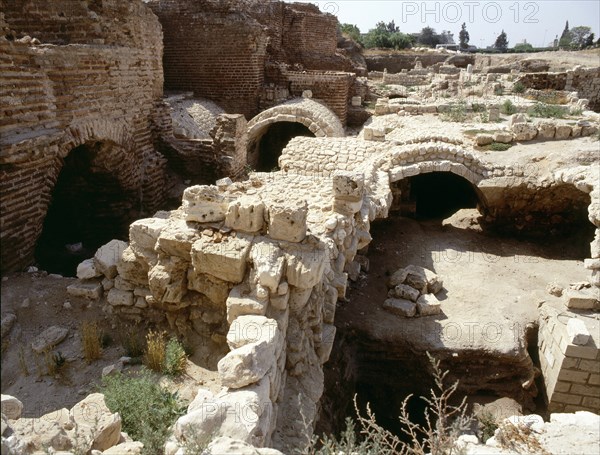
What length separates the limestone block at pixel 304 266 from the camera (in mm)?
3995

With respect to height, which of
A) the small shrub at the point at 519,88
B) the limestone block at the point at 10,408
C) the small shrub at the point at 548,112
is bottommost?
the limestone block at the point at 10,408

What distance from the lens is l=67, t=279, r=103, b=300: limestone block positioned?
5.02m

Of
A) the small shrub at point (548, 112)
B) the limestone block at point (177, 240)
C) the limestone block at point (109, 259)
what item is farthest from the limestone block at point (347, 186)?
the small shrub at point (548, 112)

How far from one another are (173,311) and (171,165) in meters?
5.86

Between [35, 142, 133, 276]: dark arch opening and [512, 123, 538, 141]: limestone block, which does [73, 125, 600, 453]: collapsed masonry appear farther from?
[512, 123, 538, 141]: limestone block

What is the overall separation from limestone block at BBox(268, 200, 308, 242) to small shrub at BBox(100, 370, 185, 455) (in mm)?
1670

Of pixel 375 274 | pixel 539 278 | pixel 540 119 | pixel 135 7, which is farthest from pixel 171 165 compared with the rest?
pixel 540 119

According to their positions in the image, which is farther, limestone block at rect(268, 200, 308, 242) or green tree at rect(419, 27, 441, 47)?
green tree at rect(419, 27, 441, 47)

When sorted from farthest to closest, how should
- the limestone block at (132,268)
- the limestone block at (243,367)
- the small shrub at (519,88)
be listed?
the small shrub at (519,88)
the limestone block at (132,268)
the limestone block at (243,367)

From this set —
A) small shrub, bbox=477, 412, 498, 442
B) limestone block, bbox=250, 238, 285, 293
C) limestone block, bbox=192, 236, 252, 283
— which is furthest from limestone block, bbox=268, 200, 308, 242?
small shrub, bbox=477, 412, 498, 442

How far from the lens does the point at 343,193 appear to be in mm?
5852

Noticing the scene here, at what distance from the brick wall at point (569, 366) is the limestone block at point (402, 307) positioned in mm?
2025

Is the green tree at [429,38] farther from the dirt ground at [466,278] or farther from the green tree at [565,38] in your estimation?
the dirt ground at [466,278]

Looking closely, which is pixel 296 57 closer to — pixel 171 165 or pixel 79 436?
pixel 171 165
